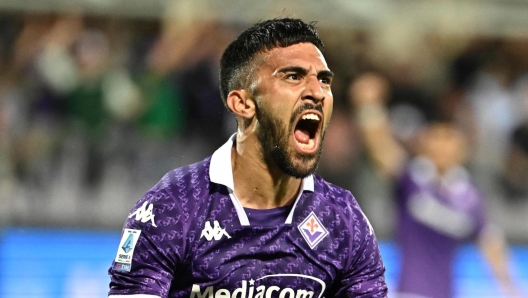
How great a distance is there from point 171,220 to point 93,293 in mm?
4557

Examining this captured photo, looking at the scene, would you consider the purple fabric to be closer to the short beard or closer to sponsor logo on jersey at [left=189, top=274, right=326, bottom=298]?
sponsor logo on jersey at [left=189, top=274, right=326, bottom=298]

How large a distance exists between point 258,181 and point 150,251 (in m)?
0.54

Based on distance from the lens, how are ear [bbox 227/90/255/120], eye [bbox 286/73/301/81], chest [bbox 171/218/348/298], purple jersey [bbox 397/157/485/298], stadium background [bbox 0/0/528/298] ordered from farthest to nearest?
stadium background [bbox 0/0/528/298]
purple jersey [bbox 397/157/485/298]
ear [bbox 227/90/255/120]
eye [bbox 286/73/301/81]
chest [bbox 171/218/348/298]

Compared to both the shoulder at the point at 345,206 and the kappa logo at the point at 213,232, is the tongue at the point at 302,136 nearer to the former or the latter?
the shoulder at the point at 345,206

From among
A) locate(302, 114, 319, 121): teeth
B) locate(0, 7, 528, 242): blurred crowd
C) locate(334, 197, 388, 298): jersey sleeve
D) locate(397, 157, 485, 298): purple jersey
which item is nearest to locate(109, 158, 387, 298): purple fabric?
locate(334, 197, 388, 298): jersey sleeve

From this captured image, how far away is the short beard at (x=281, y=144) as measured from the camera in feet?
10.2

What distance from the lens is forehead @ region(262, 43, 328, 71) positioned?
3117 millimetres

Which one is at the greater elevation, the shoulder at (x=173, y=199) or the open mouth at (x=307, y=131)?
the open mouth at (x=307, y=131)

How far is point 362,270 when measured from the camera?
316 cm

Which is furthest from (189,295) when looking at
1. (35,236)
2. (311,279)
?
(35,236)

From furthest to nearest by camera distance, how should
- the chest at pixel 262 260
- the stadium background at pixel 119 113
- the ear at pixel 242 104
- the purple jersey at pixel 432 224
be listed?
the stadium background at pixel 119 113 < the purple jersey at pixel 432 224 < the ear at pixel 242 104 < the chest at pixel 262 260

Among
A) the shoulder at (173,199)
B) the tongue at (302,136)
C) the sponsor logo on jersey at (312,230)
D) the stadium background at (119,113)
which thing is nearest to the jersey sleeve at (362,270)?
the sponsor logo on jersey at (312,230)

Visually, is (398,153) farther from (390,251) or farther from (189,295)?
(189,295)

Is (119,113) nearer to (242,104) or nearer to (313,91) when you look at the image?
(242,104)
